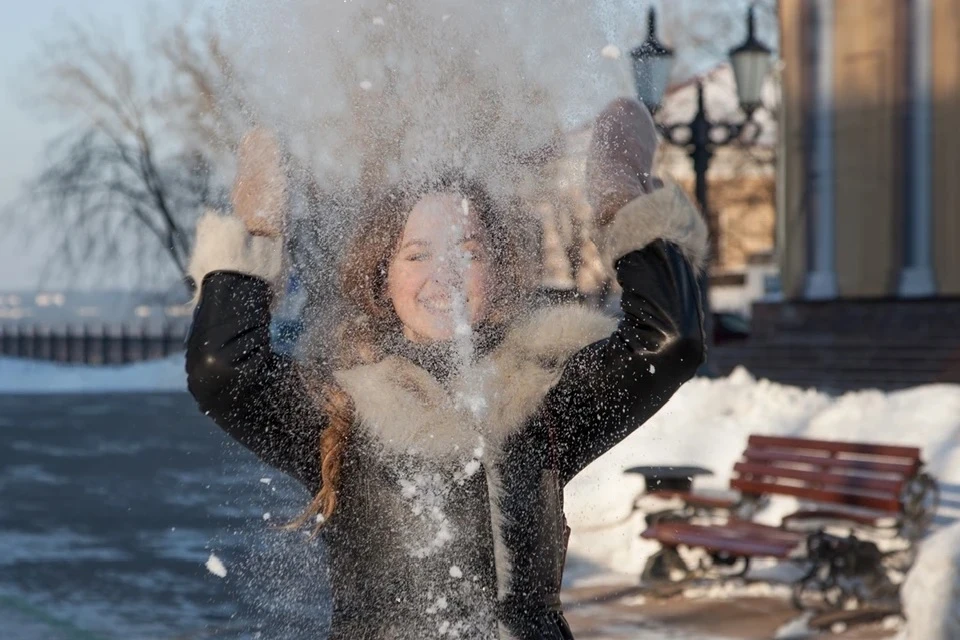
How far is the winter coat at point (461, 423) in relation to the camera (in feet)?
7.83

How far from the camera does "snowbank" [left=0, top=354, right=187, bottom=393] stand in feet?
99.2

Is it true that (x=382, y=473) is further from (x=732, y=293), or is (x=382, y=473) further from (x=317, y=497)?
(x=732, y=293)

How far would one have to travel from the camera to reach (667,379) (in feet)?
7.93

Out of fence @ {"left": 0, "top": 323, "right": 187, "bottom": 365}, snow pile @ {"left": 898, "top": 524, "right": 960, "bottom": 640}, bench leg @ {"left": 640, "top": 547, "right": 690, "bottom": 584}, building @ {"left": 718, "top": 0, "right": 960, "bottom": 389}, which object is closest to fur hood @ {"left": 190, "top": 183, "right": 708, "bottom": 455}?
snow pile @ {"left": 898, "top": 524, "right": 960, "bottom": 640}

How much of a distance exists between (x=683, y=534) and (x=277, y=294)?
4.82 m

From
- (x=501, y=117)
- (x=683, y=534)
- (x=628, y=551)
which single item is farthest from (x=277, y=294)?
(x=628, y=551)

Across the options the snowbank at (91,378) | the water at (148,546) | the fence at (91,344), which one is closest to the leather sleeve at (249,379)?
the water at (148,546)

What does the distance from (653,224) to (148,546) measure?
7.31m

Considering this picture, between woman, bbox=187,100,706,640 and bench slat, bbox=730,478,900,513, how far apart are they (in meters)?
4.74

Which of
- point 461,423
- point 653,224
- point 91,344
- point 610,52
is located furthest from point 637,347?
point 91,344

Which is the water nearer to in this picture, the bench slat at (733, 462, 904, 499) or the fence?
the bench slat at (733, 462, 904, 499)

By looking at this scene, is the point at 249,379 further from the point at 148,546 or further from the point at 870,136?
the point at 870,136

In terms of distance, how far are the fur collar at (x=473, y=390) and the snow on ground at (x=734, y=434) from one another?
412cm

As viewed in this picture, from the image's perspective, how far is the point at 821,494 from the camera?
24.3 ft
